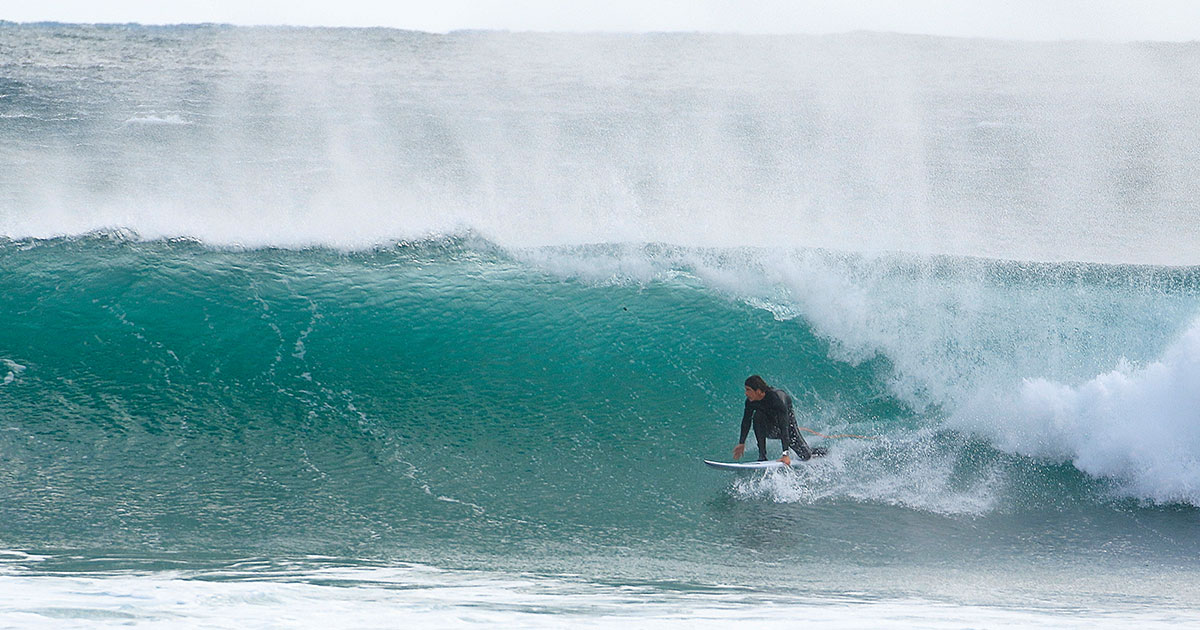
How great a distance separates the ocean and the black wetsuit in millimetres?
272

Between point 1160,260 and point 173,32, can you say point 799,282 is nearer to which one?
point 1160,260

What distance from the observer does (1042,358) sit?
361 inches

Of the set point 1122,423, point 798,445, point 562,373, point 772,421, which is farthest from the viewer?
point 562,373

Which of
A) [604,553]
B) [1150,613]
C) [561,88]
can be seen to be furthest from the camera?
[561,88]

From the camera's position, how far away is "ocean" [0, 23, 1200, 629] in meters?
5.80

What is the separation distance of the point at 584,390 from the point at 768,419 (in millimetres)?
1999

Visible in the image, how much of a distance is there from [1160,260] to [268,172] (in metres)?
13.7

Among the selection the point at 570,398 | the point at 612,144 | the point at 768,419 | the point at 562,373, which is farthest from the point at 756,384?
the point at 612,144

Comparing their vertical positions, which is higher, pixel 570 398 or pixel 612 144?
pixel 612 144

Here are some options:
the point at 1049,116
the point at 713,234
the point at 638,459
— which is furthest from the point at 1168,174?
the point at 638,459

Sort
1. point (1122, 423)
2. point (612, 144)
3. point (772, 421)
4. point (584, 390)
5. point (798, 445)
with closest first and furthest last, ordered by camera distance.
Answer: point (772, 421) → point (798, 445) → point (1122, 423) → point (584, 390) → point (612, 144)

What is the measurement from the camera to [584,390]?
874cm

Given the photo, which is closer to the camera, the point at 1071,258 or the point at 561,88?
the point at 1071,258

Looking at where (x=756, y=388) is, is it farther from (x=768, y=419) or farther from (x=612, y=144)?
(x=612, y=144)
